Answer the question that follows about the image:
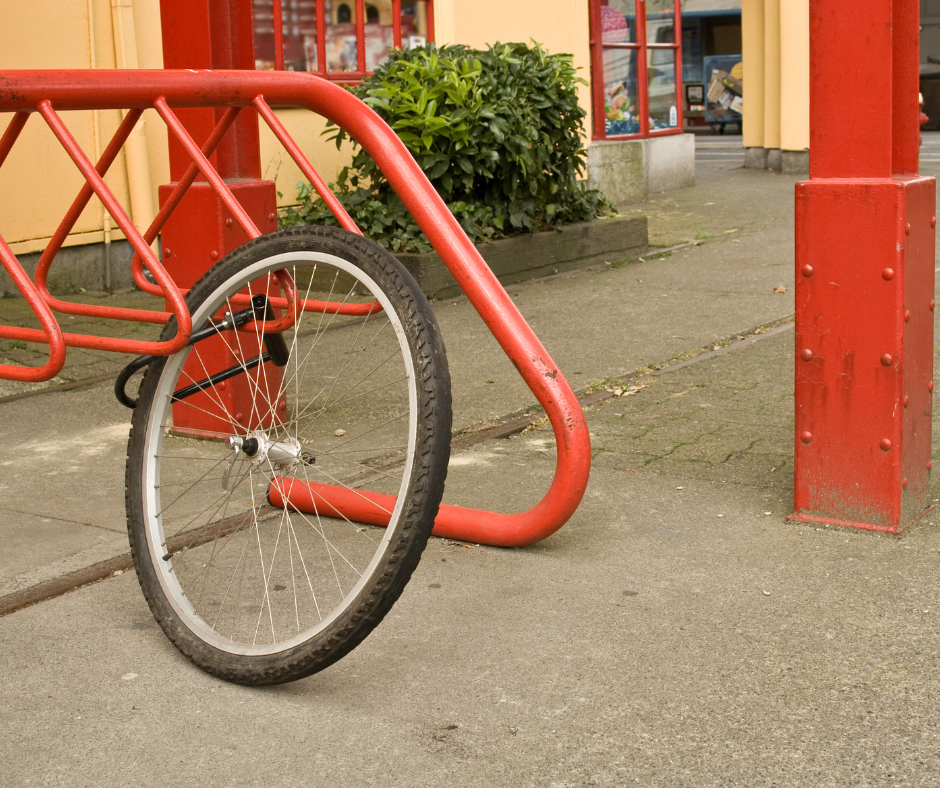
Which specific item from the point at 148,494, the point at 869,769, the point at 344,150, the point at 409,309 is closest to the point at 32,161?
the point at 344,150

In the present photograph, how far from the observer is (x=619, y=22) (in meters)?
13.0

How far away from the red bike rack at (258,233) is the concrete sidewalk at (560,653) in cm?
25

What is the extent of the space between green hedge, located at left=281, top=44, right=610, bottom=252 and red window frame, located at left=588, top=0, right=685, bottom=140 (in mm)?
3968

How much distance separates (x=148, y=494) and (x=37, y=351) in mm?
3514

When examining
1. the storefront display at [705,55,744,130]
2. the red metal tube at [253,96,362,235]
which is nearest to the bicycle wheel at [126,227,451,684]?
the red metal tube at [253,96,362,235]

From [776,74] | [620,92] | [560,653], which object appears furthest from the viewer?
[776,74]

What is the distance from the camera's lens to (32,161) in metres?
7.40

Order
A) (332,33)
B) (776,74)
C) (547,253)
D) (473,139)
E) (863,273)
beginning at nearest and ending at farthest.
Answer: (863,273), (473,139), (547,253), (332,33), (776,74)

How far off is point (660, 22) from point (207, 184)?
10.4 metres

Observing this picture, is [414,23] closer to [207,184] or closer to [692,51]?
[207,184]

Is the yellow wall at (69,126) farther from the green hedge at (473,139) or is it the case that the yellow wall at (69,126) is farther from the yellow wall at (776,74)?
the yellow wall at (776,74)

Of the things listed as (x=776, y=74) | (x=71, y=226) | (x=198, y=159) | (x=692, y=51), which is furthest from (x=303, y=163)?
(x=692, y=51)

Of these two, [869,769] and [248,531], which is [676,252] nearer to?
[248,531]

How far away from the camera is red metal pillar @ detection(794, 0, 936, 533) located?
3334 mm
